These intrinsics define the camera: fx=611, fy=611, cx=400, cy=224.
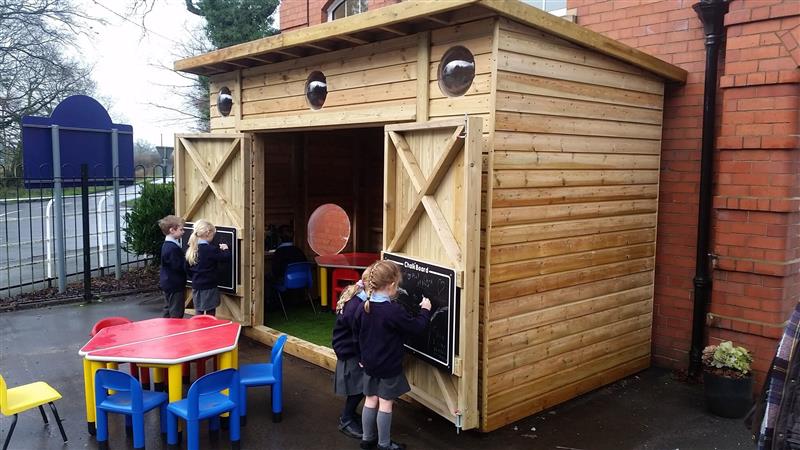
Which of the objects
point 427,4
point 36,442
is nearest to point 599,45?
point 427,4

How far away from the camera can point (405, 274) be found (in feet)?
17.5

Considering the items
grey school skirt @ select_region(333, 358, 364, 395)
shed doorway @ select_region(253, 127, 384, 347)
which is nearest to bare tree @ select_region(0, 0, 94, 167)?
shed doorway @ select_region(253, 127, 384, 347)

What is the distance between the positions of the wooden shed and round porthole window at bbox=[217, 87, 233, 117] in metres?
0.49

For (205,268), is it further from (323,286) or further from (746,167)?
(746,167)

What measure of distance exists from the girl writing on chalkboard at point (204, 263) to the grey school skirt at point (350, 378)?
2.57 m

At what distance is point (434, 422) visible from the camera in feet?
17.9

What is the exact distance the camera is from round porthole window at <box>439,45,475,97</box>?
511cm

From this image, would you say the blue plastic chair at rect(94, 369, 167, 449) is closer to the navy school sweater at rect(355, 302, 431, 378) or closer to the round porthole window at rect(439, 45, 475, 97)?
the navy school sweater at rect(355, 302, 431, 378)

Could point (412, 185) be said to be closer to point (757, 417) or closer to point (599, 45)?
point (599, 45)

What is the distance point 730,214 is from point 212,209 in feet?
20.2

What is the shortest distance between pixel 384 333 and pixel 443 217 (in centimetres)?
110

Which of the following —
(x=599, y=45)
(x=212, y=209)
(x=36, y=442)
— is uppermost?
(x=599, y=45)

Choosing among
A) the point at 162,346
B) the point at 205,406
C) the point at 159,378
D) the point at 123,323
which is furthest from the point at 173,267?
the point at 205,406

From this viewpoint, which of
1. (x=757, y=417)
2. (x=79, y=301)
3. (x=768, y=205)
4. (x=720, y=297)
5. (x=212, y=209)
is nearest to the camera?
(x=757, y=417)
